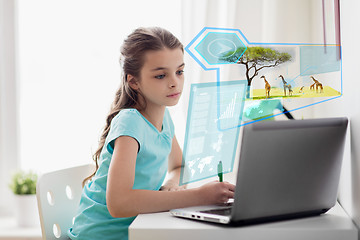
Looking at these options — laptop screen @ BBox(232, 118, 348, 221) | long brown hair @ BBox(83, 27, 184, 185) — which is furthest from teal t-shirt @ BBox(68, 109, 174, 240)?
laptop screen @ BBox(232, 118, 348, 221)

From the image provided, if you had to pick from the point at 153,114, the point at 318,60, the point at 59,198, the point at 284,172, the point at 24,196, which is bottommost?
the point at 24,196

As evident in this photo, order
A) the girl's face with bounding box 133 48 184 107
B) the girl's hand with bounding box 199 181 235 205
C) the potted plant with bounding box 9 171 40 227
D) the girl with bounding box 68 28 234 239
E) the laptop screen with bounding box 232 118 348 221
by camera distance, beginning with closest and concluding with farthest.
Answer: the laptop screen with bounding box 232 118 348 221 → the girl's hand with bounding box 199 181 235 205 → the girl with bounding box 68 28 234 239 → the girl's face with bounding box 133 48 184 107 → the potted plant with bounding box 9 171 40 227

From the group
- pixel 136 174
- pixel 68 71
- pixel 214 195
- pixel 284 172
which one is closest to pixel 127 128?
pixel 136 174

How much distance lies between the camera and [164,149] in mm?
1145

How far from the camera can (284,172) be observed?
736 millimetres

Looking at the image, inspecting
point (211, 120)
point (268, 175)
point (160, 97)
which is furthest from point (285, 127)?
point (160, 97)

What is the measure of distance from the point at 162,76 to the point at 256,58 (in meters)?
0.25

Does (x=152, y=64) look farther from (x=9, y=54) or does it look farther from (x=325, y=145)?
(x=9, y=54)

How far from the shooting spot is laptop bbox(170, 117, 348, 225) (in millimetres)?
692

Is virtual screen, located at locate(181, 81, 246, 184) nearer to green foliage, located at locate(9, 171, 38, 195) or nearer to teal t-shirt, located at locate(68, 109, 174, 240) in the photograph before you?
teal t-shirt, located at locate(68, 109, 174, 240)

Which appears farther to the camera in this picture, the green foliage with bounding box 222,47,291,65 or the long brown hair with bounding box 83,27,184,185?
the long brown hair with bounding box 83,27,184,185

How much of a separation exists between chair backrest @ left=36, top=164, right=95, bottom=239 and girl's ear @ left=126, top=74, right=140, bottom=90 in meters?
0.30

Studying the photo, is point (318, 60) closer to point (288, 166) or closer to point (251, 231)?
point (288, 166)

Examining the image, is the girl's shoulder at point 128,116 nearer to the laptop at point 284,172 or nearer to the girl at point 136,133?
the girl at point 136,133
